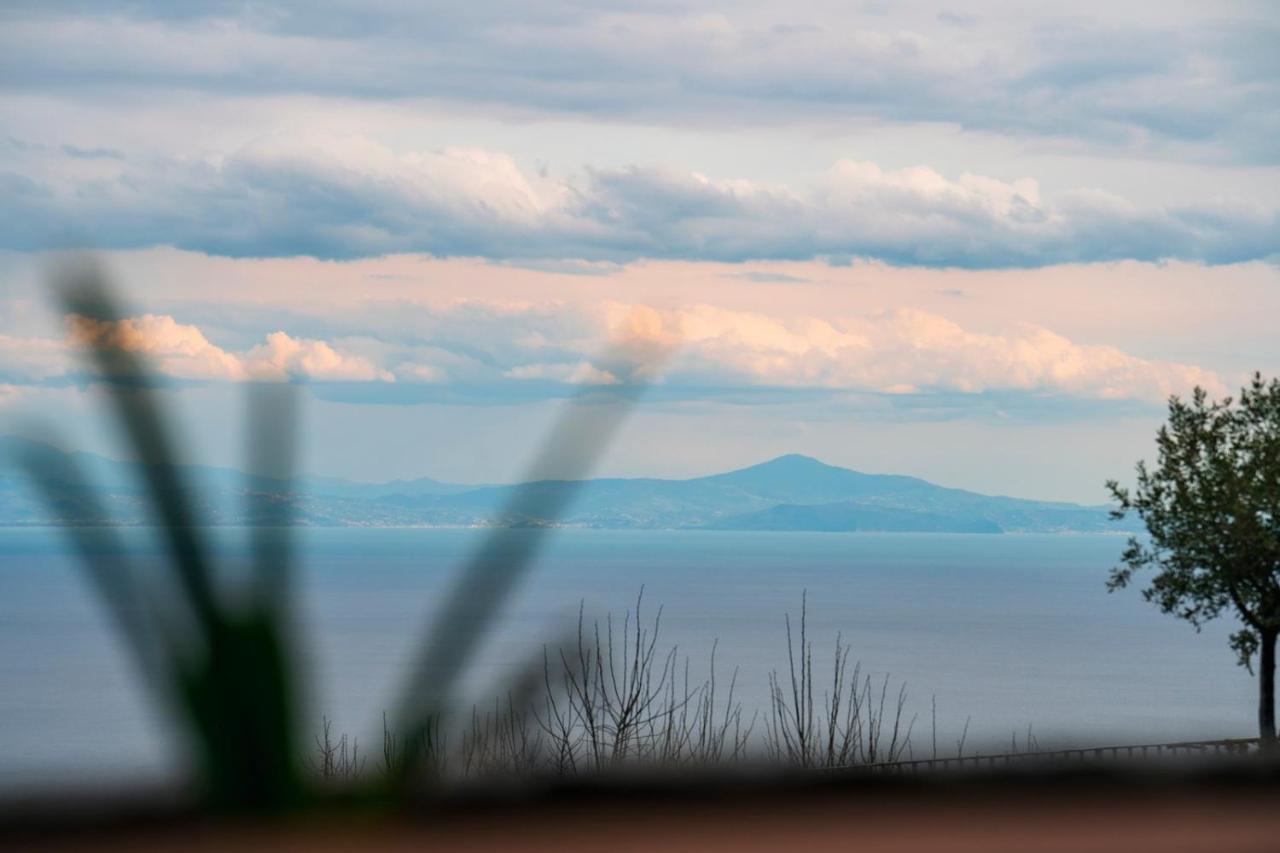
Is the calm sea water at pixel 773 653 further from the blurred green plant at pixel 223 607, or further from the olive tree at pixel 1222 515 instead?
the olive tree at pixel 1222 515

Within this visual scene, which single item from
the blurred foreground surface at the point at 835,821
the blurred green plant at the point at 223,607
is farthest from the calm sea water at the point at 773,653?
the blurred foreground surface at the point at 835,821

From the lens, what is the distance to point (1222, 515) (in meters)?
25.8

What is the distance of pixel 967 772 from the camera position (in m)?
3.15

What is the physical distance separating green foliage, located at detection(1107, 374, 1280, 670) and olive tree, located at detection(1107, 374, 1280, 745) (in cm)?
2

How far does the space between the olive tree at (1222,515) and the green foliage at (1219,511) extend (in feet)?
0.06

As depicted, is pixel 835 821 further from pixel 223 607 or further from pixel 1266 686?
pixel 1266 686

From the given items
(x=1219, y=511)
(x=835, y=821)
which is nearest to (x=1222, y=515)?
(x=1219, y=511)

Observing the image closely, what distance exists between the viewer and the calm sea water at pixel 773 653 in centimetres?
5525

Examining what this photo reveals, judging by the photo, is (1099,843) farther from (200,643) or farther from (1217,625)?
(1217,625)

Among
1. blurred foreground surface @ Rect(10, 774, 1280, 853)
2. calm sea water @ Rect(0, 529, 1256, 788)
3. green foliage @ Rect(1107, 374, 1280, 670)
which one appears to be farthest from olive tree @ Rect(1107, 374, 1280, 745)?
blurred foreground surface @ Rect(10, 774, 1280, 853)

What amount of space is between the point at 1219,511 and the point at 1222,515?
3.3 inches

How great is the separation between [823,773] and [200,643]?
67.0 inches

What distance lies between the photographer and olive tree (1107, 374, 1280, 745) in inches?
1003

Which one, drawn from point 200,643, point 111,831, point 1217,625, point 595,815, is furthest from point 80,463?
point 1217,625
